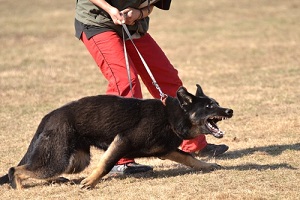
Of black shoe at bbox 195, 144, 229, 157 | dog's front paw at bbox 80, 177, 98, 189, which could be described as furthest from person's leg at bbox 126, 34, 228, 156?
dog's front paw at bbox 80, 177, 98, 189

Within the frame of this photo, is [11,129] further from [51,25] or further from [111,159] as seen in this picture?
[51,25]

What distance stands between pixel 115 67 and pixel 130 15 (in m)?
0.60

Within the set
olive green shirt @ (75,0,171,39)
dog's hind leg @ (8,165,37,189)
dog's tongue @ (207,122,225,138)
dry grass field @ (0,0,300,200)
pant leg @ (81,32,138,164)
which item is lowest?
dry grass field @ (0,0,300,200)

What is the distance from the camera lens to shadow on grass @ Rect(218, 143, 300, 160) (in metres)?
8.74

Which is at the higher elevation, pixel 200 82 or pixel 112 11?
pixel 112 11

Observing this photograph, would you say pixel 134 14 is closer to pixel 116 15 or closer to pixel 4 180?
pixel 116 15

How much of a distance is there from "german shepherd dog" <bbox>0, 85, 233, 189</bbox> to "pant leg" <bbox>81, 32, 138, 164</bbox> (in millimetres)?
434

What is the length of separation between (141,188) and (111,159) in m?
0.41

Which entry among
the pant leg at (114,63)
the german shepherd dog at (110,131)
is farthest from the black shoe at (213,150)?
the german shepherd dog at (110,131)

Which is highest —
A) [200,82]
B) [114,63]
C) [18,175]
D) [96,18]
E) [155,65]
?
[96,18]

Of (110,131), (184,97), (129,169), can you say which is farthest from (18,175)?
(184,97)

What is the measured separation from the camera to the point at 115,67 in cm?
779

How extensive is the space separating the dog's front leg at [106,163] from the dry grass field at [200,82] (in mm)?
89

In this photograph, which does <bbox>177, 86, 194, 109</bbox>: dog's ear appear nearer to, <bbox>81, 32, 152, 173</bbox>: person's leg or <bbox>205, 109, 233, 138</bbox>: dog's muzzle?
<bbox>205, 109, 233, 138</bbox>: dog's muzzle
